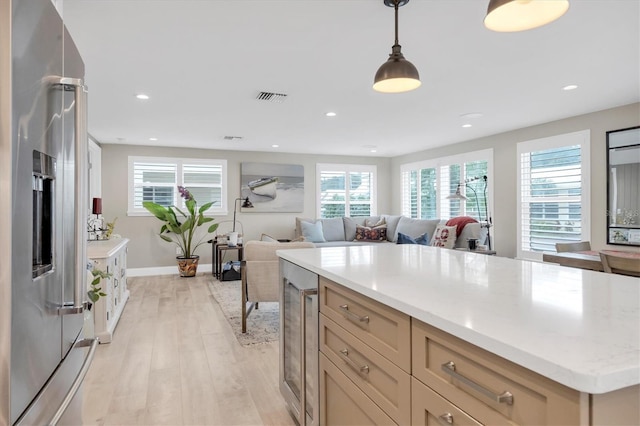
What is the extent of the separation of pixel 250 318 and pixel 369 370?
2.89 meters

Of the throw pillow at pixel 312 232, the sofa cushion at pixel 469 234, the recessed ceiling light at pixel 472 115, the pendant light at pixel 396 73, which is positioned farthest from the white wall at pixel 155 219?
the pendant light at pixel 396 73

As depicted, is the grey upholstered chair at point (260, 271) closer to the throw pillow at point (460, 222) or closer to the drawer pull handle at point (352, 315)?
the drawer pull handle at point (352, 315)

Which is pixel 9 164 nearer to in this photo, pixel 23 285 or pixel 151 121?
pixel 23 285

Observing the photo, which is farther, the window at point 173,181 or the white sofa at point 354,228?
the window at point 173,181

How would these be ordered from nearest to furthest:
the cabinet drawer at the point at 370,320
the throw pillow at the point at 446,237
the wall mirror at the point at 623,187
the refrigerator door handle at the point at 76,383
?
the refrigerator door handle at the point at 76,383 < the cabinet drawer at the point at 370,320 < the wall mirror at the point at 623,187 < the throw pillow at the point at 446,237

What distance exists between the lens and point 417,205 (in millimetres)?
7531

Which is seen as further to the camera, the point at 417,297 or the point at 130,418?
the point at 130,418

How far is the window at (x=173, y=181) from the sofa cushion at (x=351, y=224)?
233 centimetres

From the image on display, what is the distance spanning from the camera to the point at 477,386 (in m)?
0.85

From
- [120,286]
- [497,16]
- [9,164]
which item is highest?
[497,16]

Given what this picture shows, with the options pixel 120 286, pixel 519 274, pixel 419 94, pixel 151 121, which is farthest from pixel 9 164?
pixel 151 121

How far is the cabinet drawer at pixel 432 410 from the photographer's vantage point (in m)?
0.91

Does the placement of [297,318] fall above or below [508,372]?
below

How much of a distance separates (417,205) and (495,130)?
2.35m
